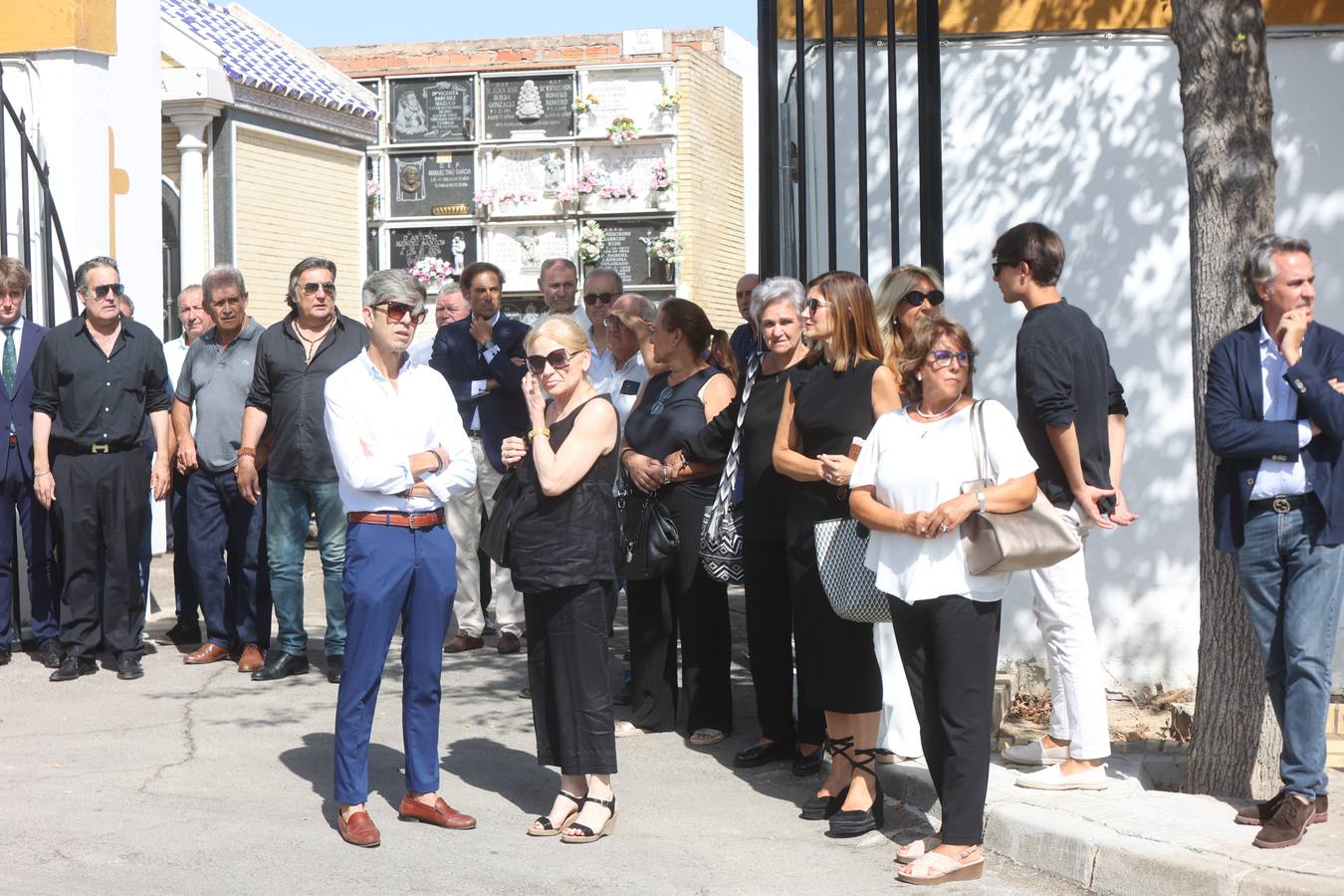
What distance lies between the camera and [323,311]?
312 inches

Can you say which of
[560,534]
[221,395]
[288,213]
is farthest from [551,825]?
[288,213]

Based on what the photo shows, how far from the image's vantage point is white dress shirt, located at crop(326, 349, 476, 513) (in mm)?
5496

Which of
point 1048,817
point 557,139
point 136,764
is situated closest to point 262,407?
point 136,764

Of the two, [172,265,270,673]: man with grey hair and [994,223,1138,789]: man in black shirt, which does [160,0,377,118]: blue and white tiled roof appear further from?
[994,223,1138,789]: man in black shirt

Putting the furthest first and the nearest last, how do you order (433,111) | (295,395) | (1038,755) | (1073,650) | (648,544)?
1. (433,111)
2. (295,395)
3. (648,544)
4. (1038,755)
5. (1073,650)

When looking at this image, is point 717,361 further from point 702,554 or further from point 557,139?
point 557,139

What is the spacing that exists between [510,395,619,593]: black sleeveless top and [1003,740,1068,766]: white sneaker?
1772 mm

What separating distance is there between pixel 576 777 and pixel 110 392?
370 centimetres

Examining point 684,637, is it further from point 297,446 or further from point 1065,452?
point 297,446

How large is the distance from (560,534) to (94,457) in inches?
141

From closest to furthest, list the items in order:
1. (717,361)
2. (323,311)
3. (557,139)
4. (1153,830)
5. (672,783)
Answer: (1153,830), (672,783), (717,361), (323,311), (557,139)

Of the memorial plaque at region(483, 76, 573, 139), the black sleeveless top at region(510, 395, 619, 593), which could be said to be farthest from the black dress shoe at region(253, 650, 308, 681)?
the memorial plaque at region(483, 76, 573, 139)

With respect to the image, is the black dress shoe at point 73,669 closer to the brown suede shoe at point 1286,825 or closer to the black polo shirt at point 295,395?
the black polo shirt at point 295,395

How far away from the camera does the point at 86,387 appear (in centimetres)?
805
